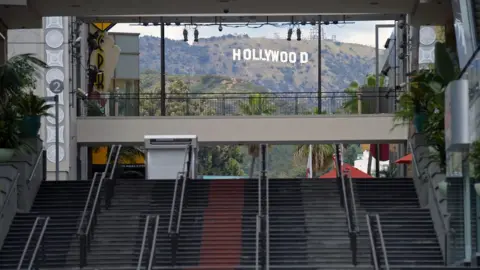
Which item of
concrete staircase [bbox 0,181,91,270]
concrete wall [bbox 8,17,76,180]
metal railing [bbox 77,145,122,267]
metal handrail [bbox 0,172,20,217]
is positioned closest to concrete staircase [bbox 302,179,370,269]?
metal railing [bbox 77,145,122,267]

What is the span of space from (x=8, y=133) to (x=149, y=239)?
6339 millimetres

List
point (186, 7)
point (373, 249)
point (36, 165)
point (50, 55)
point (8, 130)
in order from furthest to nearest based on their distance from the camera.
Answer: point (50, 55)
point (186, 7)
point (36, 165)
point (8, 130)
point (373, 249)

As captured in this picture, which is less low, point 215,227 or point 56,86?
point 56,86

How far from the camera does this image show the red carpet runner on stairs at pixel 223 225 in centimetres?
2603

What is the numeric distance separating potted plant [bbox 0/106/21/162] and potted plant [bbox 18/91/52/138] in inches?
35.5

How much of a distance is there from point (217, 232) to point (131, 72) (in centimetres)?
3381

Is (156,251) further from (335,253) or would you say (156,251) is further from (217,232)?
(335,253)

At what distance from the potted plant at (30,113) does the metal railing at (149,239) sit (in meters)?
6.45

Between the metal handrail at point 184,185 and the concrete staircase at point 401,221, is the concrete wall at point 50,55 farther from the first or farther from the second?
the concrete staircase at point 401,221

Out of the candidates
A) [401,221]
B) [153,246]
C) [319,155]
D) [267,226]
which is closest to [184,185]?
[267,226]

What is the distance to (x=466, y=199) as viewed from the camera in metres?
23.2

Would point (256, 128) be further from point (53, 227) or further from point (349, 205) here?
point (53, 227)

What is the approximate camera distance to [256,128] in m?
43.8

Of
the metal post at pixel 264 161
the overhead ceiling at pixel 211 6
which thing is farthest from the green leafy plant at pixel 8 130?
the metal post at pixel 264 161
